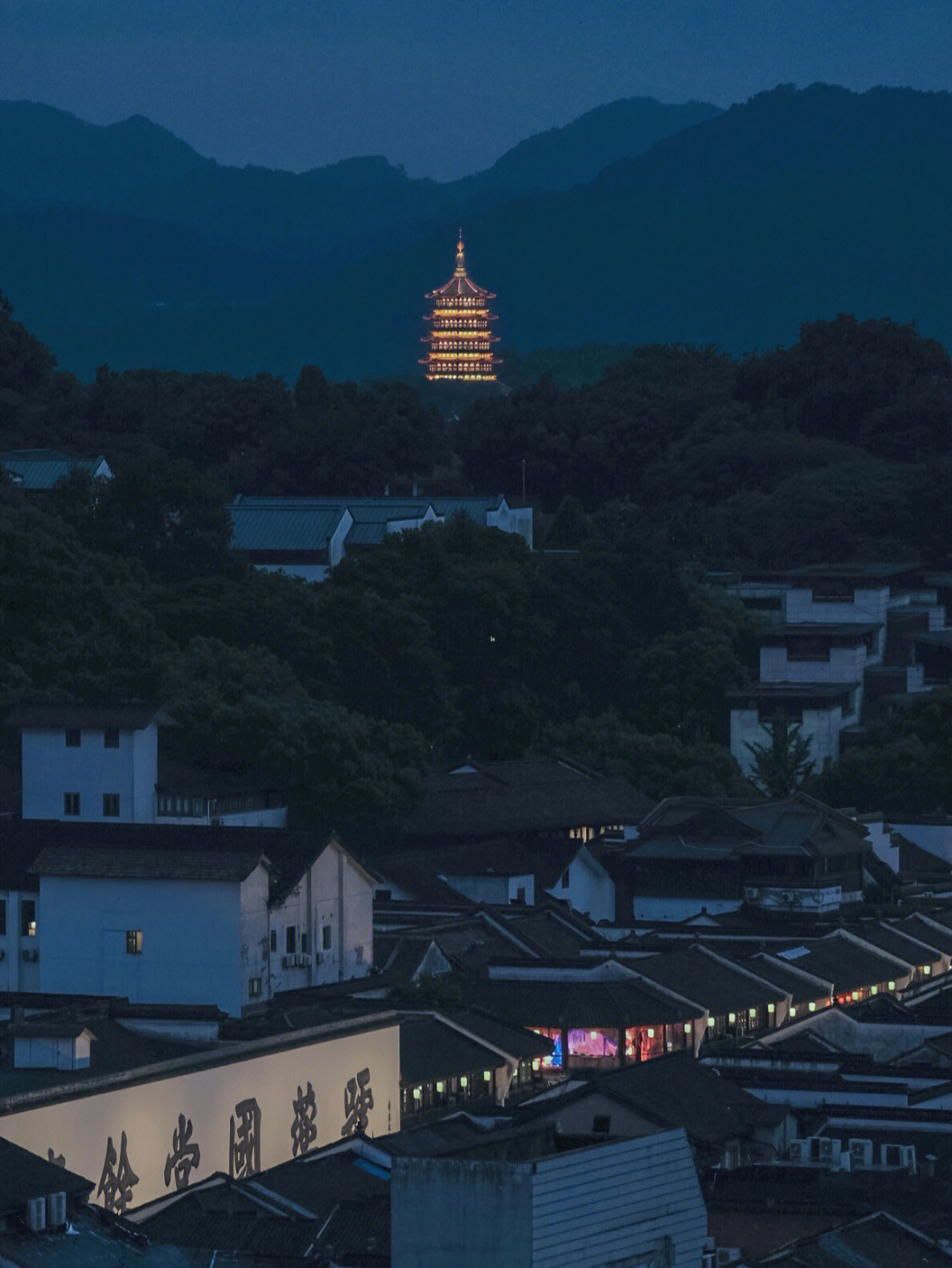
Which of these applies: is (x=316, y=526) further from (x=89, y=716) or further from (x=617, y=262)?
(x=617, y=262)

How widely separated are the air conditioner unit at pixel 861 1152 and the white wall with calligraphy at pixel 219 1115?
3176 mm

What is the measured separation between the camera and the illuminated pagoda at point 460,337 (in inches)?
3014

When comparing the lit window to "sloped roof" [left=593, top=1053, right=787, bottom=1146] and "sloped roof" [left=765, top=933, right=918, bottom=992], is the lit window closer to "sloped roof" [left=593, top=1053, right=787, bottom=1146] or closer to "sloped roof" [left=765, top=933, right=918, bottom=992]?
"sloped roof" [left=765, top=933, right=918, bottom=992]

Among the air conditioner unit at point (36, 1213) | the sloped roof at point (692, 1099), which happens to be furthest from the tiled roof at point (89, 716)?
the air conditioner unit at point (36, 1213)

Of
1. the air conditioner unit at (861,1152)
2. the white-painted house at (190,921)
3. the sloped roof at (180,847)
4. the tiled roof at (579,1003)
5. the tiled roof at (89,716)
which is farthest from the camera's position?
the tiled roof at (89,716)

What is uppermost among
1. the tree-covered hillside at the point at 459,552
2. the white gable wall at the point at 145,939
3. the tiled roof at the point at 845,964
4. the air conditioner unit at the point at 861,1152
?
the tree-covered hillside at the point at 459,552

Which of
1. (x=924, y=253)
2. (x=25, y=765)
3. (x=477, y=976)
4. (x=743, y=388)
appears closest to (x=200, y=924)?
(x=477, y=976)

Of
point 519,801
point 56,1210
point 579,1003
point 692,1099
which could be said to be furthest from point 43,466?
point 56,1210

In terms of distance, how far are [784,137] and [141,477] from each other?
116 meters

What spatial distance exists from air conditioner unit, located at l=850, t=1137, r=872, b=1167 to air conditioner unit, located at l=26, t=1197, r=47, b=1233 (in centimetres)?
632

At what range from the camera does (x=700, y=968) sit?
23.4 m

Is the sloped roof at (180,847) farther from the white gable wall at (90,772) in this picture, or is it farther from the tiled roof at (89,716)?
the tiled roof at (89,716)

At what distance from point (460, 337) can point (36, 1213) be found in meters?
65.7

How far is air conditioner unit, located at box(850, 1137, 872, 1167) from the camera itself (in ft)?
56.4
